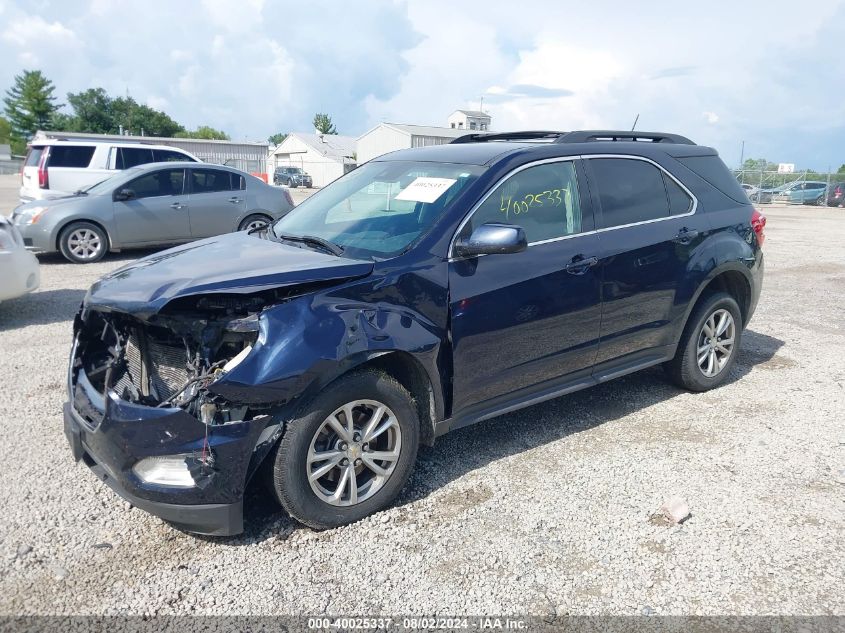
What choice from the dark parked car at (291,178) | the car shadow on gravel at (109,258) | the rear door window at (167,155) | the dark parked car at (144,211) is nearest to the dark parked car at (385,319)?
the dark parked car at (144,211)

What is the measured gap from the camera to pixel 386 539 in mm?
3160

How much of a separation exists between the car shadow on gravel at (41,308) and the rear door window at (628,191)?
226 inches

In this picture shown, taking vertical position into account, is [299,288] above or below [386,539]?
above

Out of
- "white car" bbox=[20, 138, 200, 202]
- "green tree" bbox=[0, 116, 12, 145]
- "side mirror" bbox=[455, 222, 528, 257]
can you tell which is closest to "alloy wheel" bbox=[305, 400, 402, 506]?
"side mirror" bbox=[455, 222, 528, 257]

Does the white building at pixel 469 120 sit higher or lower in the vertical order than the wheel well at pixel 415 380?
higher

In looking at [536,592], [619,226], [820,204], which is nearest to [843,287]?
[619,226]

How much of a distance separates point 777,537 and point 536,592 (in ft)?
4.40

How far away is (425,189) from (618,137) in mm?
1739

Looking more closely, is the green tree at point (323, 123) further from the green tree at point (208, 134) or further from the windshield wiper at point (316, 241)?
the windshield wiper at point (316, 241)

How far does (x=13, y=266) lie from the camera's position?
6625mm

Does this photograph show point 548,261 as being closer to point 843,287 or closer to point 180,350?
point 180,350

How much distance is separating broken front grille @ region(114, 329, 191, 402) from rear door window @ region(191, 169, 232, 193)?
858cm

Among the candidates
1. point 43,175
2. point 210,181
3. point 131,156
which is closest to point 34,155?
point 43,175

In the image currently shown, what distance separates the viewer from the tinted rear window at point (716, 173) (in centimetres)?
491
